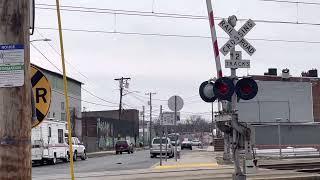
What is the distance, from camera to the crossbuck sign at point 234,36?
10.2 meters

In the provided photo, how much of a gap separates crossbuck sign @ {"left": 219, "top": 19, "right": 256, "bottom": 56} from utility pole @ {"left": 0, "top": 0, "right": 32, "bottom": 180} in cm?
558

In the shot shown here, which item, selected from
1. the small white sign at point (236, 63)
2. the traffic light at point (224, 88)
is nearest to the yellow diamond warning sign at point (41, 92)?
the traffic light at point (224, 88)

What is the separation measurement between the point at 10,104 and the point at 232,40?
596 centimetres

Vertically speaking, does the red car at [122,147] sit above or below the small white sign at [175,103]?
below

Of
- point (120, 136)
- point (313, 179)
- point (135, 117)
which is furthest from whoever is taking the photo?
point (135, 117)

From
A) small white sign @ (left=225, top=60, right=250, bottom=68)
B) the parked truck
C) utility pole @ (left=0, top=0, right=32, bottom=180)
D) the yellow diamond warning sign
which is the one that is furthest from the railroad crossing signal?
the parked truck

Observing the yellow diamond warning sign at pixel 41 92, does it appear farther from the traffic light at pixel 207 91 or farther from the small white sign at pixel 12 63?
the traffic light at pixel 207 91

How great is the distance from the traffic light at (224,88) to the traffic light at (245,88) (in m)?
0.16

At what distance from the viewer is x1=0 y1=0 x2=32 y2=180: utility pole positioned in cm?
484

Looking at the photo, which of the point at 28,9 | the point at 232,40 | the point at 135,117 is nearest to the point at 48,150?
the point at 232,40

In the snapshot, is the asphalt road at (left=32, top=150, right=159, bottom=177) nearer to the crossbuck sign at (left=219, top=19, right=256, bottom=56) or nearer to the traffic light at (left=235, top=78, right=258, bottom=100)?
the crossbuck sign at (left=219, top=19, right=256, bottom=56)

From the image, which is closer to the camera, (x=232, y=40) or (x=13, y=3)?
(x=13, y=3)

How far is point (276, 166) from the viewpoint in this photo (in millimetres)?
21250

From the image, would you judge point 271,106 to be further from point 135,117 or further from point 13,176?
point 135,117
